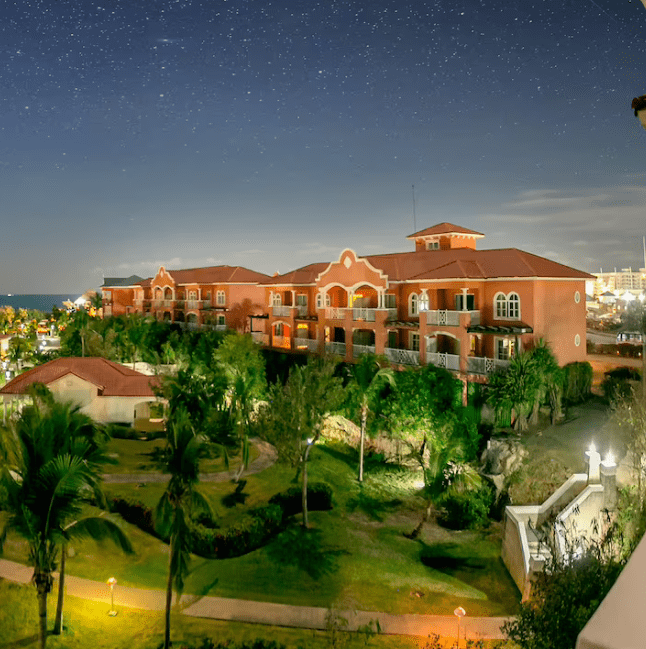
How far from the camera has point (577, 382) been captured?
29406 mm

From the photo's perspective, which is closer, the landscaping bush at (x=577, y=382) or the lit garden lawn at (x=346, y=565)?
the lit garden lawn at (x=346, y=565)

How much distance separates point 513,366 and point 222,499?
47.6ft

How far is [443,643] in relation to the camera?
1332cm

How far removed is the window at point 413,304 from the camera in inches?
1328

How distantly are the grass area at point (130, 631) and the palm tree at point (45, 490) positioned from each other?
5.71 feet

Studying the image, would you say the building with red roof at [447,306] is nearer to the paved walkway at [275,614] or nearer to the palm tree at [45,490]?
the paved walkway at [275,614]

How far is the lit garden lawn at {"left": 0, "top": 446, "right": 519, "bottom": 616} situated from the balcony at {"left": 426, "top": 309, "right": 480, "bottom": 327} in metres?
10.9

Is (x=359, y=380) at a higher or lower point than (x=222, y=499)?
higher

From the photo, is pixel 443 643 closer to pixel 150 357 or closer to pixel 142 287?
pixel 150 357

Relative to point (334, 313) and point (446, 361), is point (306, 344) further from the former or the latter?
point (446, 361)

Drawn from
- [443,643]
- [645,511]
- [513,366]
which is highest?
[513,366]

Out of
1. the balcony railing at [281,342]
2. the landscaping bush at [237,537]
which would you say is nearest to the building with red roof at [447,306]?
the balcony railing at [281,342]

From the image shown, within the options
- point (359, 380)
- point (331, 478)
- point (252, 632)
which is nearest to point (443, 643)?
point (252, 632)

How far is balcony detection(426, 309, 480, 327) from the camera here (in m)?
29.7
